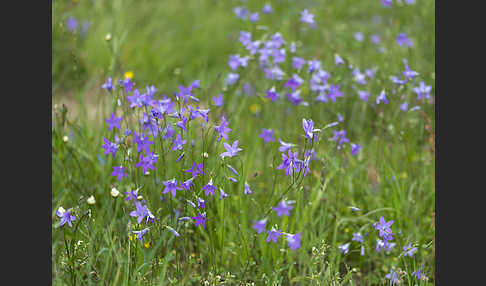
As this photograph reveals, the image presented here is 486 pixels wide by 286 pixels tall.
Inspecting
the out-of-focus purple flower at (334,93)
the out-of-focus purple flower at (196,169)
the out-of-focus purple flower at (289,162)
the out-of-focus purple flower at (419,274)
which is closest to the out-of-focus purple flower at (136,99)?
the out-of-focus purple flower at (196,169)

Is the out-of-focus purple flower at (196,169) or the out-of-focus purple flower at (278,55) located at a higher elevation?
the out-of-focus purple flower at (278,55)

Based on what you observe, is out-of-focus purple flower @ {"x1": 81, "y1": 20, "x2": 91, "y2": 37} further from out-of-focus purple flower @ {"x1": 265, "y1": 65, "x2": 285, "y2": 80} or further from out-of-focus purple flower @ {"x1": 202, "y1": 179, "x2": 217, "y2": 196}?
out-of-focus purple flower @ {"x1": 202, "y1": 179, "x2": 217, "y2": 196}

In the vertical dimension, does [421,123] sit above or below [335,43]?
below

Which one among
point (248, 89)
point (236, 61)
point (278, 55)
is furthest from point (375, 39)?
point (236, 61)

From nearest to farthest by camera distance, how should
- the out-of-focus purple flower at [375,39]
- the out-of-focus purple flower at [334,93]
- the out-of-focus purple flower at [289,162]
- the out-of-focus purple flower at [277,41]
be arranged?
Result: 1. the out-of-focus purple flower at [289,162]
2. the out-of-focus purple flower at [334,93]
3. the out-of-focus purple flower at [277,41]
4. the out-of-focus purple flower at [375,39]

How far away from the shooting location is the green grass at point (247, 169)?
104 inches

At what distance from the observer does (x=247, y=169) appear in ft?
10.8

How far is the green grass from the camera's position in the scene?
2.63 m

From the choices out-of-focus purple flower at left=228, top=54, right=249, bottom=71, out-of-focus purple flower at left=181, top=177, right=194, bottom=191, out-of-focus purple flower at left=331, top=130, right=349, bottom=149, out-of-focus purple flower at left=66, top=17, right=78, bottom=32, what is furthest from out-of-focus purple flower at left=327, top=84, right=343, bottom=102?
out-of-focus purple flower at left=66, top=17, right=78, bottom=32

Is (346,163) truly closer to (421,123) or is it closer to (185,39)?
(421,123)

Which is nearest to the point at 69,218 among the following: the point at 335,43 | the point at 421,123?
the point at 421,123

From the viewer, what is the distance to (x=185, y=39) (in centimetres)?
544

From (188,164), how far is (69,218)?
592 mm

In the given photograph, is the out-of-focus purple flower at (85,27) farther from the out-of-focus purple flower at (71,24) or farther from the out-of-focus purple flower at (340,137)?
the out-of-focus purple flower at (340,137)
